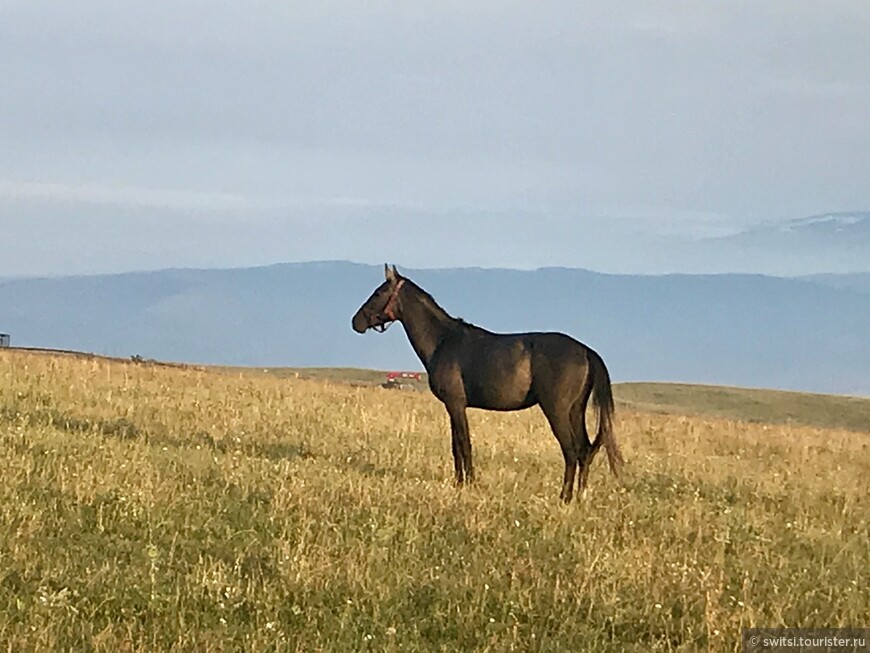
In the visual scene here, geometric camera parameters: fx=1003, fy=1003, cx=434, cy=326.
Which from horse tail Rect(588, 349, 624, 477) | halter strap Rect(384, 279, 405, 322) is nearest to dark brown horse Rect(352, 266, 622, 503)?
horse tail Rect(588, 349, 624, 477)

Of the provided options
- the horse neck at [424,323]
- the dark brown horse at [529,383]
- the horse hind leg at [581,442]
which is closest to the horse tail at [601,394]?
the dark brown horse at [529,383]

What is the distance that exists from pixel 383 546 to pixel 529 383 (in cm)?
425

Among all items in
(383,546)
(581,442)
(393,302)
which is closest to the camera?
(383,546)

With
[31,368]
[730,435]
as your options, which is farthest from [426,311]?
[31,368]

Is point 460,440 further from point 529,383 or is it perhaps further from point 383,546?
point 383,546

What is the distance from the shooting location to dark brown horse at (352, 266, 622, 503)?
11.6m

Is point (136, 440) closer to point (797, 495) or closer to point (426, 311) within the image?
point (426, 311)

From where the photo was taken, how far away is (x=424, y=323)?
12422mm

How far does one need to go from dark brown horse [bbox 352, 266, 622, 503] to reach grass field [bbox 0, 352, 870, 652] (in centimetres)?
57

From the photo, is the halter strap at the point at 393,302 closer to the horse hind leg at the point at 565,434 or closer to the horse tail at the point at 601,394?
the horse hind leg at the point at 565,434

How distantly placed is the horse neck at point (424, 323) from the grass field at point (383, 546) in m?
1.51

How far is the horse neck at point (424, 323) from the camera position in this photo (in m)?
12.3

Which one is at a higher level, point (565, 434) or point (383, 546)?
point (565, 434)

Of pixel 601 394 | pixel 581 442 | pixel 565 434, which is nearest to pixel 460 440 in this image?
pixel 565 434
